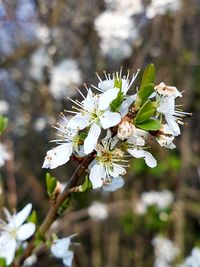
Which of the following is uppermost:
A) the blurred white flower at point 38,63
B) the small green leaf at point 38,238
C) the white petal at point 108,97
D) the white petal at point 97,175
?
the white petal at point 108,97

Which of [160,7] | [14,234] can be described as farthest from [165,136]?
[160,7]

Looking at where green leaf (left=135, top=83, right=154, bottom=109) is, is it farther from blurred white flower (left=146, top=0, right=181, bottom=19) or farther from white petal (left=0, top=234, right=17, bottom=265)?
blurred white flower (left=146, top=0, right=181, bottom=19)

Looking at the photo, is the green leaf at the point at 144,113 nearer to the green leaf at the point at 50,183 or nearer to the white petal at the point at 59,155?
the white petal at the point at 59,155

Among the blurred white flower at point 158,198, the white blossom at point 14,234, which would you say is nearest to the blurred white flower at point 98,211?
the blurred white flower at point 158,198

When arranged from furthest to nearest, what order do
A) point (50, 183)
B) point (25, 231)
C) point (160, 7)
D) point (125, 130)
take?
point (160, 7)
point (25, 231)
point (50, 183)
point (125, 130)

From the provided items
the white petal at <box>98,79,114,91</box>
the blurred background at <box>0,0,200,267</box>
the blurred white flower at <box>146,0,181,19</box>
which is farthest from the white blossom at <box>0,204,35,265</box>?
the blurred white flower at <box>146,0,181,19</box>

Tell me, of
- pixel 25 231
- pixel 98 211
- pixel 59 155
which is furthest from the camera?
pixel 98 211

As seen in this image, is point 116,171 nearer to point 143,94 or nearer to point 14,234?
point 143,94

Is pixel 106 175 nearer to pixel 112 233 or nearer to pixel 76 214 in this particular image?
pixel 76 214
